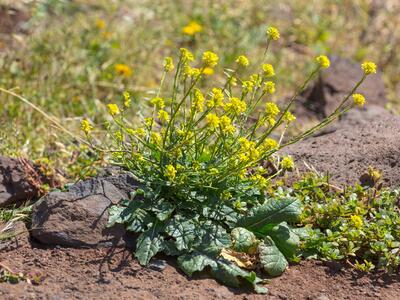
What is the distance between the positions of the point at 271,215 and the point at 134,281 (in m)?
0.73

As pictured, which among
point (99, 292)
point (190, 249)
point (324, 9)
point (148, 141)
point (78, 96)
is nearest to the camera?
point (99, 292)

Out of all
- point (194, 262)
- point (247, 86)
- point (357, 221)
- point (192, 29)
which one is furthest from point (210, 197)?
point (192, 29)

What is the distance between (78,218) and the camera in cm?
360

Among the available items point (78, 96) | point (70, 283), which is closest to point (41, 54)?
point (78, 96)

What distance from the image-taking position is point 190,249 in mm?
→ 3467

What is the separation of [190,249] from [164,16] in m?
4.30

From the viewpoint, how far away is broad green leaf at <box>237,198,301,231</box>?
363cm

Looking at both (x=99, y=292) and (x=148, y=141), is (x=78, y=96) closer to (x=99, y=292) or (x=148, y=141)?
(x=148, y=141)

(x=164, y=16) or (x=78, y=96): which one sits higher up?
(x=164, y=16)

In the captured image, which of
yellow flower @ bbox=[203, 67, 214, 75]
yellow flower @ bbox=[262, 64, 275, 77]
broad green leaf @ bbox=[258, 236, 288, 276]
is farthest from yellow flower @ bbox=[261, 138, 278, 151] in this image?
yellow flower @ bbox=[203, 67, 214, 75]

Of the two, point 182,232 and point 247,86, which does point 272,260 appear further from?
point 247,86

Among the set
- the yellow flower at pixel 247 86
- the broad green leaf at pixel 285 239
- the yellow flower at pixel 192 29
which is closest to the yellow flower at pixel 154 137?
the yellow flower at pixel 247 86

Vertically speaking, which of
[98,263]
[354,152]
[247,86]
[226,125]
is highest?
[247,86]

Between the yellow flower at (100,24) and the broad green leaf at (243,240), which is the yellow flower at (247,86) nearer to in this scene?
the broad green leaf at (243,240)
